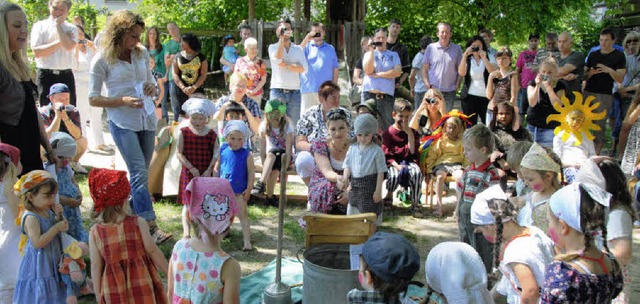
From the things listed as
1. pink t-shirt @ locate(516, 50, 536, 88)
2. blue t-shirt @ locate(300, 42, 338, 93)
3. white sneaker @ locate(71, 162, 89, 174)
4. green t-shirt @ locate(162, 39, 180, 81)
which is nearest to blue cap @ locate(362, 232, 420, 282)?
white sneaker @ locate(71, 162, 89, 174)

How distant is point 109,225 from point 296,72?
5.36 m

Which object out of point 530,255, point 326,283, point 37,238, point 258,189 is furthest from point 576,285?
point 258,189

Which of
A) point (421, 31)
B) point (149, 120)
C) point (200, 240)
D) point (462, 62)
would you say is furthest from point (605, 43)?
point (421, 31)

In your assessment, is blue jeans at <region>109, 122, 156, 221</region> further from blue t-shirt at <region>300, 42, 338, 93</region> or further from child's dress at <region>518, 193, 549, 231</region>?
blue t-shirt at <region>300, 42, 338, 93</region>

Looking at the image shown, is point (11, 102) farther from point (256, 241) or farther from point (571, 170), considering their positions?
point (571, 170)

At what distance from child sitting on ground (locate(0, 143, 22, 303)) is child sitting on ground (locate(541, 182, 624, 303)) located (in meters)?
2.85

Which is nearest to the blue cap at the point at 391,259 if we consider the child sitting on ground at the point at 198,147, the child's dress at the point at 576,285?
the child's dress at the point at 576,285

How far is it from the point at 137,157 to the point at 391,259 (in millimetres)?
2938

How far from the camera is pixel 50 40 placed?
22.9 ft

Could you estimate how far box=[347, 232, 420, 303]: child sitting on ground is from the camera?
7.33 ft

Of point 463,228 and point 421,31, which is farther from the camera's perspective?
point 421,31

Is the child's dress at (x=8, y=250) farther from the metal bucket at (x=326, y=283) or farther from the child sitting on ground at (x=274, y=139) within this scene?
the child sitting on ground at (x=274, y=139)

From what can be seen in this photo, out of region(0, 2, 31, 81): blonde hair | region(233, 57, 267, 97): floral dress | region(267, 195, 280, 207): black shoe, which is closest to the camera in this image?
region(0, 2, 31, 81): blonde hair

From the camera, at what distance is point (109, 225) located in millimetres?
2908
